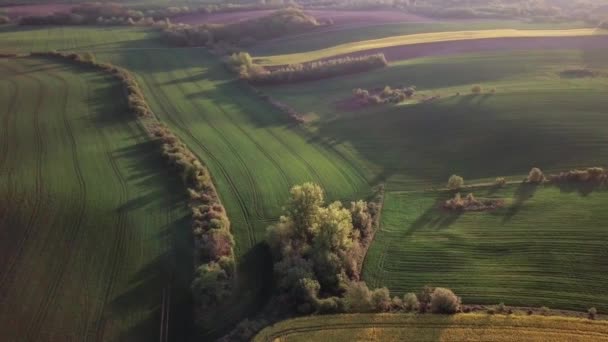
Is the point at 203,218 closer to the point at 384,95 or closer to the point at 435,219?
the point at 435,219

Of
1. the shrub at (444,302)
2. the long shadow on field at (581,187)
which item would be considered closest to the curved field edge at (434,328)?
the shrub at (444,302)

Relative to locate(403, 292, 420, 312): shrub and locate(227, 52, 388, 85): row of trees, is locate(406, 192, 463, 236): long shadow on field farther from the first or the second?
locate(227, 52, 388, 85): row of trees

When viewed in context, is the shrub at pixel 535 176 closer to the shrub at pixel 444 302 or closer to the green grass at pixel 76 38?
the shrub at pixel 444 302

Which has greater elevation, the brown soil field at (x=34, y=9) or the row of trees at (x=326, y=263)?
the brown soil field at (x=34, y=9)

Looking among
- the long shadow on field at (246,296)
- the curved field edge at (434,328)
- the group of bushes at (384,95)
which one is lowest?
the long shadow on field at (246,296)

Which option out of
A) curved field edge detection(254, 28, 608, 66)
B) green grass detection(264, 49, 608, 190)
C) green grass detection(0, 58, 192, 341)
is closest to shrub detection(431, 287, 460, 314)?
green grass detection(0, 58, 192, 341)

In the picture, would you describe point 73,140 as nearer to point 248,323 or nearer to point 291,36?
point 248,323
